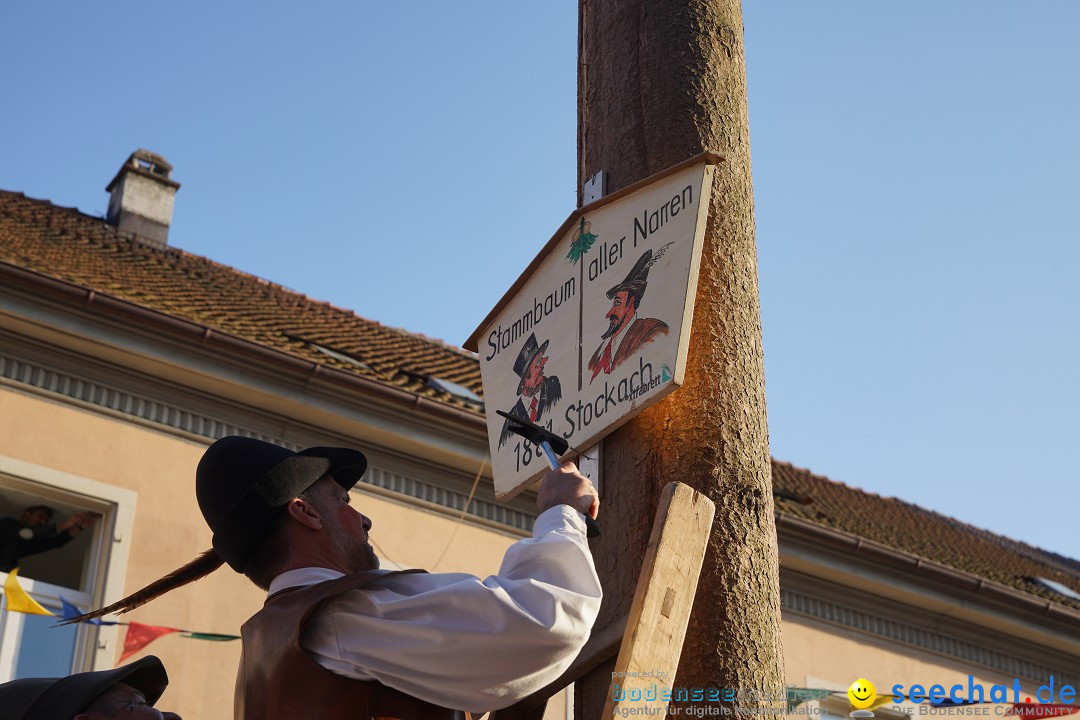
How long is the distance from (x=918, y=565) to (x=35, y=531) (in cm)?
751

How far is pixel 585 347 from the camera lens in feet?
10.9

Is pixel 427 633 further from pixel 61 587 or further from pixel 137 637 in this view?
pixel 61 587

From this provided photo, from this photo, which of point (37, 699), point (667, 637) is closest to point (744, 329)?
point (667, 637)

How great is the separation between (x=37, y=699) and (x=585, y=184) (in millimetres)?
1804

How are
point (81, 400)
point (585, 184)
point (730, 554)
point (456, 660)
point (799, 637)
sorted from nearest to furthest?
point (456, 660) → point (730, 554) → point (585, 184) → point (81, 400) → point (799, 637)

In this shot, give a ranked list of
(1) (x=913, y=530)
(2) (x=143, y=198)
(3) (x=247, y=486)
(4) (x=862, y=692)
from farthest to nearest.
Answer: (1) (x=913, y=530) → (2) (x=143, y=198) → (4) (x=862, y=692) → (3) (x=247, y=486)

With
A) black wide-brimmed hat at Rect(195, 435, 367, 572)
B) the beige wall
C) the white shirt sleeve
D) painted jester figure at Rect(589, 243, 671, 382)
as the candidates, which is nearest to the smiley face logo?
the beige wall

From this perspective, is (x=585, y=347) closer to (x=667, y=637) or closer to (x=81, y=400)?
(x=667, y=637)

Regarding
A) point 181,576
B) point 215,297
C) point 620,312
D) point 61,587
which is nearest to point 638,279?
point 620,312

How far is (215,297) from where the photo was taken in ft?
40.2

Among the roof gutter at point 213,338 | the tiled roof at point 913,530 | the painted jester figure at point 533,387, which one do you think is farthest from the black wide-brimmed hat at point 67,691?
the tiled roof at point 913,530

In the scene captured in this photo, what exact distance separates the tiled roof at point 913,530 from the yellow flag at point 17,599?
680cm

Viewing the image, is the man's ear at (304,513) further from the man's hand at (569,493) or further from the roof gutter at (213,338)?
the roof gutter at (213,338)

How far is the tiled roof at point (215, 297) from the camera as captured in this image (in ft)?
35.9
